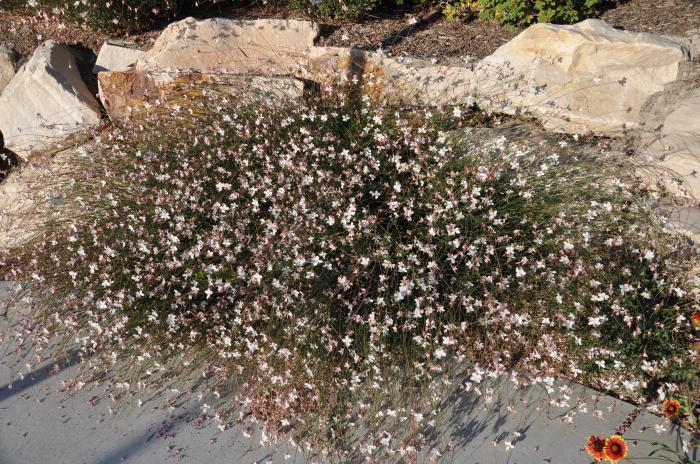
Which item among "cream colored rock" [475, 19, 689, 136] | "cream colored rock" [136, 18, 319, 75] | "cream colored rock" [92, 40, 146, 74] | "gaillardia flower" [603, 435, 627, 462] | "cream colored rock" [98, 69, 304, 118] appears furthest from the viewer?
"cream colored rock" [92, 40, 146, 74]

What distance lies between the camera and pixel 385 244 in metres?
2.93

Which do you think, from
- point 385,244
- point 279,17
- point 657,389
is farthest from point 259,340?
point 279,17

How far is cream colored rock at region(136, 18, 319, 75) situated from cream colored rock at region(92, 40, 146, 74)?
44cm

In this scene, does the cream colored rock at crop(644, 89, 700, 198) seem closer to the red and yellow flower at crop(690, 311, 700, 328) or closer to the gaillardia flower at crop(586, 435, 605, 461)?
the red and yellow flower at crop(690, 311, 700, 328)

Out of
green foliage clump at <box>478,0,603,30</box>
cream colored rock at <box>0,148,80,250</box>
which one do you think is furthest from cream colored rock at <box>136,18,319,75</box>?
green foliage clump at <box>478,0,603,30</box>

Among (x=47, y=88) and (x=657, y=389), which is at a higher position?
(x=47, y=88)

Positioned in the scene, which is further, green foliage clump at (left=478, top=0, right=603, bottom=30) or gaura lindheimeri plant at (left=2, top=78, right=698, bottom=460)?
green foliage clump at (left=478, top=0, right=603, bottom=30)

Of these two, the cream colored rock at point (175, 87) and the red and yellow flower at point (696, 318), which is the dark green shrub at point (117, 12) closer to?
Result: the cream colored rock at point (175, 87)

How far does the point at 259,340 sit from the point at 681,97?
3.08m

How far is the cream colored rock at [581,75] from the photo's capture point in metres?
3.53

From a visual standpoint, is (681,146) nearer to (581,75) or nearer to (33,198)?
(581,75)

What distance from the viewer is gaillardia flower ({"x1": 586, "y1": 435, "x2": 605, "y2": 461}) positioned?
2.38 metres

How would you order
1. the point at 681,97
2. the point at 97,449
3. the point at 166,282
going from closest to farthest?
the point at 97,449 < the point at 166,282 < the point at 681,97

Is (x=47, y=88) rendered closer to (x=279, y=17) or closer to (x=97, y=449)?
(x=279, y=17)
